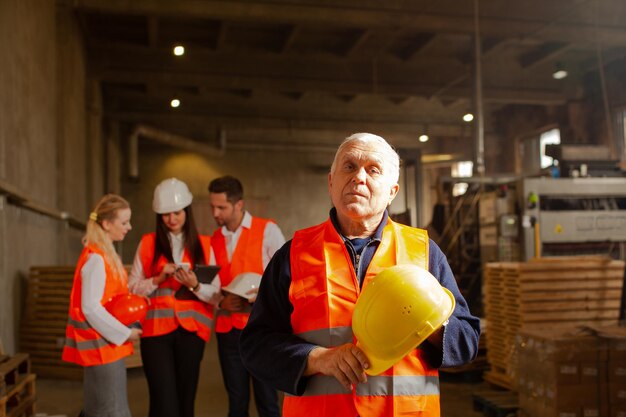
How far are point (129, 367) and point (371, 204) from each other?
6761mm

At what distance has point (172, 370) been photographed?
3922 millimetres

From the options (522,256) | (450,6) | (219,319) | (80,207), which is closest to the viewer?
(219,319)

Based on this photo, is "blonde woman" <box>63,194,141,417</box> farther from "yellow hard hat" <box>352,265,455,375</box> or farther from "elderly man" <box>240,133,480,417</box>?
"yellow hard hat" <box>352,265,455,375</box>

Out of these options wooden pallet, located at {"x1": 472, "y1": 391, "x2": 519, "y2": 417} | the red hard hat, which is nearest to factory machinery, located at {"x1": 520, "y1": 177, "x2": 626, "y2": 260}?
wooden pallet, located at {"x1": 472, "y1": 391, "x2": 519, "y2": 417}

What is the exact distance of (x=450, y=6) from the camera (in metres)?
10.7

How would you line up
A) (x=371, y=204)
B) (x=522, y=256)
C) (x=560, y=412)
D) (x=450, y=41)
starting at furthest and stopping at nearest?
(x=450, y=41) < (x=522, y=256) < (x=560, y=412) < (x=371, y=204)

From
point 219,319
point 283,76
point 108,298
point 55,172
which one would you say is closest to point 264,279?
point 108,298

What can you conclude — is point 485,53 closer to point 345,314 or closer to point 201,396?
point 201,396

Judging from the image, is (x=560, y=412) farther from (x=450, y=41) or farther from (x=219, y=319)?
(x=450, y=41)

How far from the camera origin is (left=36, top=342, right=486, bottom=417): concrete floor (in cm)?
608

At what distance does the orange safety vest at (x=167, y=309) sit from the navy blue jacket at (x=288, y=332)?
1.97m

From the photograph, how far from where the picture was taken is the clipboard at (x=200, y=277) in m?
4.07

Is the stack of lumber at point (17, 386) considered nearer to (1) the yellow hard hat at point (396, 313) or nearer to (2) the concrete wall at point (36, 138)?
(2) the concrete wall at point (36, 138)

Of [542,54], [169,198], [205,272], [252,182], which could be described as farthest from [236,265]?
[252,182]
